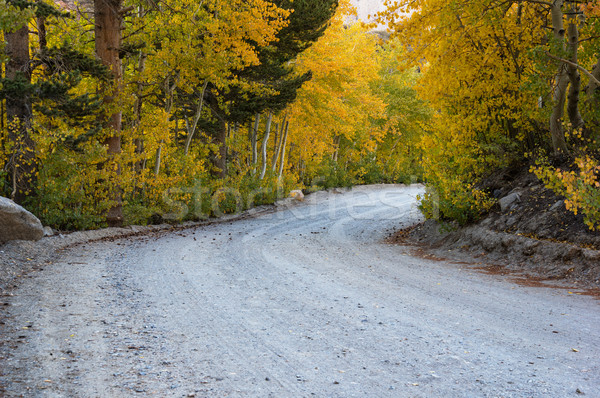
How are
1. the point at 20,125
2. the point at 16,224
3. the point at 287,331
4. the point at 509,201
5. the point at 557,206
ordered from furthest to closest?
the point at 509,201
the point at 20,125
the point at 557,206
the point at 16,224
the point at 287,331

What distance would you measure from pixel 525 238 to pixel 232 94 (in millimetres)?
12393

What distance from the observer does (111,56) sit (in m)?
12.5

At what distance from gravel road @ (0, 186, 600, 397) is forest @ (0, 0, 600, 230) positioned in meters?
2.76

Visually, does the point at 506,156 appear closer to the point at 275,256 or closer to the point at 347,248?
the point at 347,248

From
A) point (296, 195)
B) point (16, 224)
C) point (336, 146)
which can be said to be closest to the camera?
point (16, 224)

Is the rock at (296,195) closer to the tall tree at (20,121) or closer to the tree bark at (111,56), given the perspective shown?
→ the tree bark at (111,56)

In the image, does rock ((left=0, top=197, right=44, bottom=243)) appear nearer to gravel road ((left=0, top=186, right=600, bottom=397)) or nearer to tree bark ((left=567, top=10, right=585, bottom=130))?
gravel road ((left=0, top=186, right=600, bottom=397))

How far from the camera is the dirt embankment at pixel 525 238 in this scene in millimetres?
7805

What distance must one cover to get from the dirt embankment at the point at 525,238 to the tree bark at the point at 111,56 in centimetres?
819

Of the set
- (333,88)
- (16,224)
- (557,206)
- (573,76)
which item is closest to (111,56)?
(16,224)

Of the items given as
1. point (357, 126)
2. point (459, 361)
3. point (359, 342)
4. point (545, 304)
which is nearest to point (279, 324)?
point (359, 342)

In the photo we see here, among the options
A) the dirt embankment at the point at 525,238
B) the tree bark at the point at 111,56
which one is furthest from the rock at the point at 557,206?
the tree bark at the point at 111,56

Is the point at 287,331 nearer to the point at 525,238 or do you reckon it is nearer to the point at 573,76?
the point at 525,238

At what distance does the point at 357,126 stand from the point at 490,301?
79.3ft
